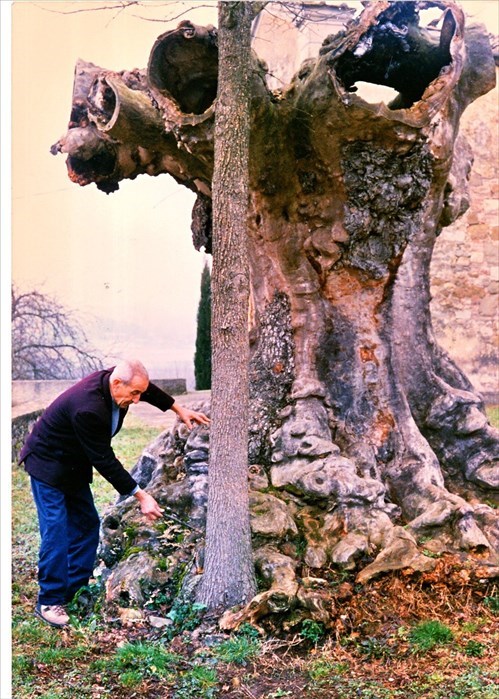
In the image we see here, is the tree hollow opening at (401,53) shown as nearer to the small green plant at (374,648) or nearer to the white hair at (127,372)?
the white hair at (127,372)

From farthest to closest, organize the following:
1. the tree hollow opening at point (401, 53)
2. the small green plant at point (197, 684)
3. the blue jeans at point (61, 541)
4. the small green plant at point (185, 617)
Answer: the tree hollow opening at point (401, 53)
the blue jeans at point (61, 541)
the small green plant at point (185, 617)
the small green plant at point (197, 684)

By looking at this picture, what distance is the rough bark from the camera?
380 cm

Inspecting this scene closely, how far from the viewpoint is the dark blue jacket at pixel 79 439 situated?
351 cm

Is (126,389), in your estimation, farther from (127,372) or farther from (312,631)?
(312,631)

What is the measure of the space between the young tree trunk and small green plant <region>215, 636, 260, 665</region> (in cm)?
21

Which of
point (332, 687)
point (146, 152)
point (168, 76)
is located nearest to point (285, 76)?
point (146, 152)

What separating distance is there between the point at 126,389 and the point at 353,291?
1498mm

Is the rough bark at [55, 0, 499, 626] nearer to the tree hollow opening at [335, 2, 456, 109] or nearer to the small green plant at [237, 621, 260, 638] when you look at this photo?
the tree hollow opening at [335, 2, 456, 109]

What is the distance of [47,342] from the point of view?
156 inches

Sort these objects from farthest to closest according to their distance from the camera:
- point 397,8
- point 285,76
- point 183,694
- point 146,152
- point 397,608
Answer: point 285,76, point 146,152, point 397,8, point 397,608, point 183,694

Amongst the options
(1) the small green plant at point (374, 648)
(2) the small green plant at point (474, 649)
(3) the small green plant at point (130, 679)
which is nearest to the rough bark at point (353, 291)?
(1) the small green plant at point (374, 648)

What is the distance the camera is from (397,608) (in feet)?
11.2

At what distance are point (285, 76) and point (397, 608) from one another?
151 inches

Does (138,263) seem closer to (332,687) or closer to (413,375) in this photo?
(413,375)
